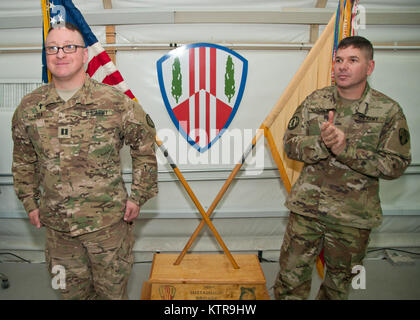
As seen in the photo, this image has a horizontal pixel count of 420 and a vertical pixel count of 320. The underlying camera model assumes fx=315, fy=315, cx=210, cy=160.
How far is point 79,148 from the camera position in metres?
1.60

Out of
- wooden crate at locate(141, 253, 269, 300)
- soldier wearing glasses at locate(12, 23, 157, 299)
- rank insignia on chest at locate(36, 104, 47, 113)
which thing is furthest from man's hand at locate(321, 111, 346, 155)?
rank insignia on chest at locate(36, 104, 47, 113)

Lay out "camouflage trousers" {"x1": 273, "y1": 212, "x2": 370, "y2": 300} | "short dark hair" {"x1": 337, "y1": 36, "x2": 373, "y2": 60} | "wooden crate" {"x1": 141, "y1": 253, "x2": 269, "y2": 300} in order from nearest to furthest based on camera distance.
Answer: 1. "short dark hair" {"x1": 337, "y1": 36, "x2": 373, "y2": 60}
2. "camouflage trousers" {"x1": 273, "y1": 212, "x2": 370, "y2": 300}
3. "wooden crate" {"x1": 141, "y1": 253, "x2": 269, "y2": 300}

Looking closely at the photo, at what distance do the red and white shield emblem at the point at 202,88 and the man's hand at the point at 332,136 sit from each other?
3.99 feet

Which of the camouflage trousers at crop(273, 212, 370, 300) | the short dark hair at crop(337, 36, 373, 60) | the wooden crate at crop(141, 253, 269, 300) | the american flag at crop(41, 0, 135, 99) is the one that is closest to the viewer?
the short dark hair at crop(337, 36, 373, 60)

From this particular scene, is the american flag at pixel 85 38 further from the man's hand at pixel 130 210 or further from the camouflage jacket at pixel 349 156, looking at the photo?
the camouflage jacket at pixel 349 156

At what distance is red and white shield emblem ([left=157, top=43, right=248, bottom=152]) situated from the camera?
2.60 m

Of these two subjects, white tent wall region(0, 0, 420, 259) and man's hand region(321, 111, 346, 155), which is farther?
white tent wall region(0, 0, 420, 259)

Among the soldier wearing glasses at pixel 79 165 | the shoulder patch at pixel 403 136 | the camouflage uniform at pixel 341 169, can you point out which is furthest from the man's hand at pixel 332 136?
the soldier wearing glasses at pixel 79 165

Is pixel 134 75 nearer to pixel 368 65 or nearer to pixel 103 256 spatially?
pixel 103 256

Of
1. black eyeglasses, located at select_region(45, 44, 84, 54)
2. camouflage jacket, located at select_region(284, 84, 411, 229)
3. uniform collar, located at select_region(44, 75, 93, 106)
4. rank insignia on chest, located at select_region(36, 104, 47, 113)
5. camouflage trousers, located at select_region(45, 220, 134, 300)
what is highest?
black eyeglasses, located at select_region(45, 44, 84, 54)

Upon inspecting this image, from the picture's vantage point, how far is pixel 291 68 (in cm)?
275

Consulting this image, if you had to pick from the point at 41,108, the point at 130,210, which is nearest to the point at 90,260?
the point at 130,210

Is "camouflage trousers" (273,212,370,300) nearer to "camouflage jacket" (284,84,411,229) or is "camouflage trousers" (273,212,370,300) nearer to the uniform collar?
"camouflage jacket" (284,84,411,229)

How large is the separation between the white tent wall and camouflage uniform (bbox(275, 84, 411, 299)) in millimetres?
989
